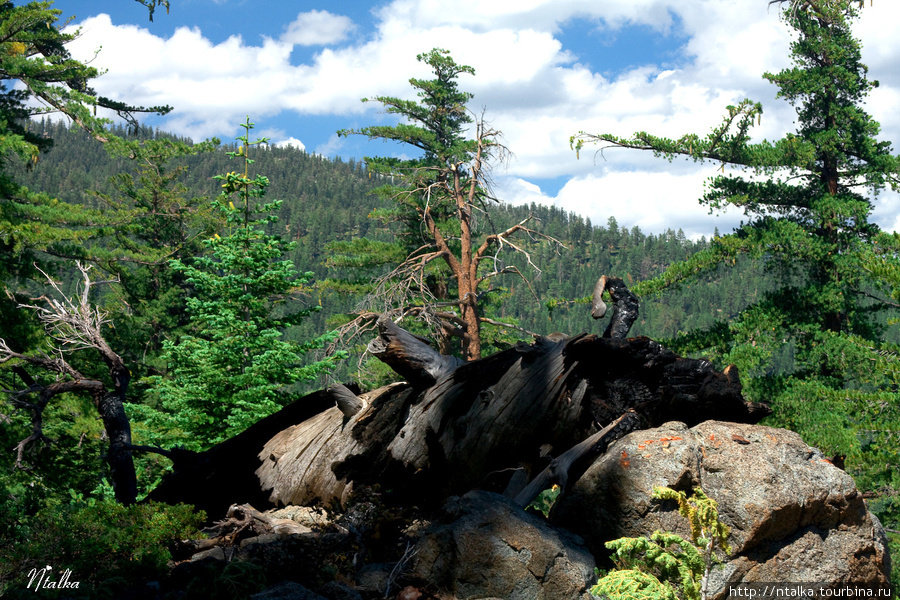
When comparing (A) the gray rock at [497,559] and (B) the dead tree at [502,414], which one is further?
(B) the dead tree at [502,414]

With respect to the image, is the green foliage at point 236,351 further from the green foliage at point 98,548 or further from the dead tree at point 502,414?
the green foliage at point 98,548

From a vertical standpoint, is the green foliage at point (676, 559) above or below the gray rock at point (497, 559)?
above

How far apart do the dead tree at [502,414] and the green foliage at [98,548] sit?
149 centimetres

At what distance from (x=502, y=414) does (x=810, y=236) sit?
13664mm

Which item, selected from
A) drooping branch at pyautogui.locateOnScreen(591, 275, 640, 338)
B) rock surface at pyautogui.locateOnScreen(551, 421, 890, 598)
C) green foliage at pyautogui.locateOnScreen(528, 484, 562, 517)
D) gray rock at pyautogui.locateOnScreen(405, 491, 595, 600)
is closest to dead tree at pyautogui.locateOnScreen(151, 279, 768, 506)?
drooping branch at pyautogui.locateOnScreen(591, 275, 640, 338)

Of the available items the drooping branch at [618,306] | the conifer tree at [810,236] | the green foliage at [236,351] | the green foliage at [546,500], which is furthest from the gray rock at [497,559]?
the conifer tree at [810,236]

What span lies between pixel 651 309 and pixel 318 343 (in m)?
148

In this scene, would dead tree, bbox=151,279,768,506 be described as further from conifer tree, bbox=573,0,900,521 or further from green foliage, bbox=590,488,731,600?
conifer tree, bbox=573,0,900,521

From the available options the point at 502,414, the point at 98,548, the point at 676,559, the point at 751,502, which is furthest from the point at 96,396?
the point at 751,502

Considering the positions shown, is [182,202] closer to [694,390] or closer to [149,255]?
[149,255]

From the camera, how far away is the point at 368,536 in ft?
16.1

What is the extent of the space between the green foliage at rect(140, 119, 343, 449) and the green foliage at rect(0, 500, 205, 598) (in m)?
5.66

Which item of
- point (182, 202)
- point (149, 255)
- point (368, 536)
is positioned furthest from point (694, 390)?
point (182, 202)

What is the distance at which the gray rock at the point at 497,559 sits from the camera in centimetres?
384
